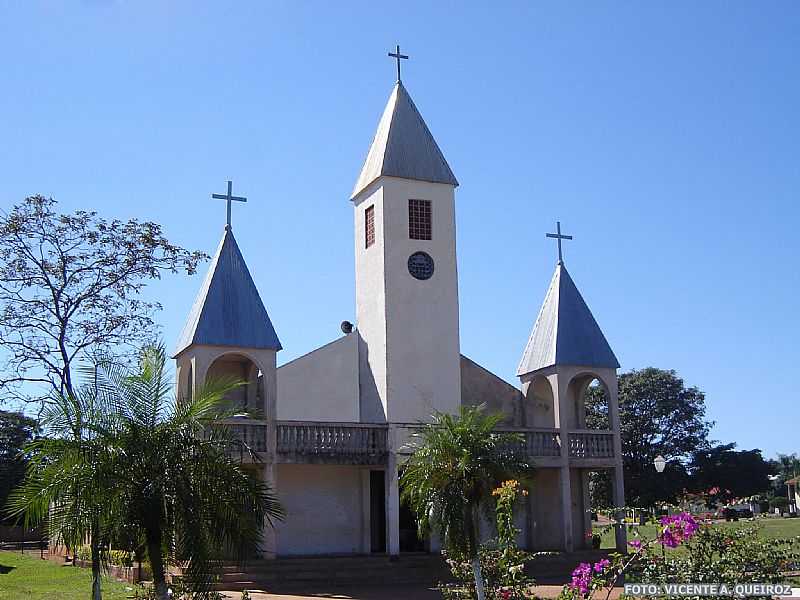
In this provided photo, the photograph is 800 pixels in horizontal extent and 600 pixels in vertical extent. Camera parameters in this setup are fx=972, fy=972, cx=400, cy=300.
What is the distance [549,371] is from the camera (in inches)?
1136

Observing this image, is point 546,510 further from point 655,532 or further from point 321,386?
point 321,386

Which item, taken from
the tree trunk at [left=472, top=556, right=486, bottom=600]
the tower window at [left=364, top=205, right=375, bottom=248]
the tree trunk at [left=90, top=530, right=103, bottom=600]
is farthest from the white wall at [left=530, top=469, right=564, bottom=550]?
the tree trunk at [left=90, top=530, right=103, bottom=600]

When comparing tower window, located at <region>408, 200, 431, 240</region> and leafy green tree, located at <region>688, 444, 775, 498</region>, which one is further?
leafy green tree, located at <region>688, 444, 775, 498</region>

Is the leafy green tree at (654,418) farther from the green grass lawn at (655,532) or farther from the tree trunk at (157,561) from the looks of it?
the tree trunk at (157,561)

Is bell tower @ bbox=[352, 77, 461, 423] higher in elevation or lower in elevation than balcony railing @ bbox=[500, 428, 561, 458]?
higher

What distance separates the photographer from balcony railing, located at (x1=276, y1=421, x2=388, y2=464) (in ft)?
83.1

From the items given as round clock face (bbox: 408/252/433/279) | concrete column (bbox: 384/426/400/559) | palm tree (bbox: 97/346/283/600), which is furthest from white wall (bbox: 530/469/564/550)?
palm tree (bbox: 97/346/283/600)

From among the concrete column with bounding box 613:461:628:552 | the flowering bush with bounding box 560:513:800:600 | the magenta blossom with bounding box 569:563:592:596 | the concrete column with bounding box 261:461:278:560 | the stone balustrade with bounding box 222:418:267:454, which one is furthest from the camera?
the concrete column with bounding box 613:461:628:552

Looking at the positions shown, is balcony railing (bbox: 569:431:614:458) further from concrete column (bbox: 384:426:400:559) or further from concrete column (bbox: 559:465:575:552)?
concrete column (bbox: 384:426:400:559)

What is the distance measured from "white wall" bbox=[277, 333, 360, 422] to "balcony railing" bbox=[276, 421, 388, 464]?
2.23m

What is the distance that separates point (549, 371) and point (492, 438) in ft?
38.7

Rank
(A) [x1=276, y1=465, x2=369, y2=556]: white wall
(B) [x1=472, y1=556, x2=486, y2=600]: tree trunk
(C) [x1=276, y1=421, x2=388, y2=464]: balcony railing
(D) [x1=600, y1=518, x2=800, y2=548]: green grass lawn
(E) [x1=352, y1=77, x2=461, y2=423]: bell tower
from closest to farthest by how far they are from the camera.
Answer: (D) [x1=600, y1=518, x2=800, y2=548]: green grass lawn, (B) [x1=472, y1=556, x2=486, y2=600]: tree trunk, (C) [x1=276, y1=421, x2=388, y2=464]: balcony railing, (A) [x1=276, y1=465, x2=369, y2=556]: white wall, (E) [x1=352, y1=77, x2=461, y2=423]: bell tower

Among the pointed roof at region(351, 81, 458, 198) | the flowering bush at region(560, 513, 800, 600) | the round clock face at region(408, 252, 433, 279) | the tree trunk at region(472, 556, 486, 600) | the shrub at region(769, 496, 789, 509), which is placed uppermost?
the pointed roof at region(351, 81, 458, 198)

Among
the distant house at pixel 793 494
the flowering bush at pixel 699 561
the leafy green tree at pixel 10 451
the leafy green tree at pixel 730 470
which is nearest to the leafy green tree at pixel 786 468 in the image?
the distant house at pixel 793 494
